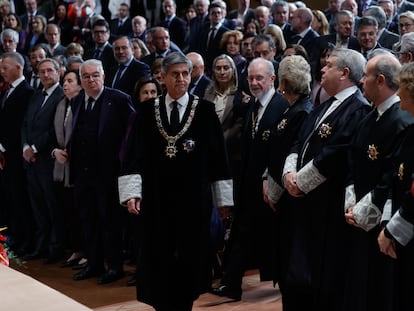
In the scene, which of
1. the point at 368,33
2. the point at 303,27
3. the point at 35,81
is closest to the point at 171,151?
the point at 368,33

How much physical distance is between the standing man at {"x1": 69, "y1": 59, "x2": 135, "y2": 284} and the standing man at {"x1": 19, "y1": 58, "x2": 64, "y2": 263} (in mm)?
710

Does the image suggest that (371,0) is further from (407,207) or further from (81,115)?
(407,207)

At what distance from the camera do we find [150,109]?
17.2 ft

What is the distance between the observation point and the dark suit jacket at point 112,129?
664 centimetres

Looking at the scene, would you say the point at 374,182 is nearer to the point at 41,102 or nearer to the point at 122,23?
the point at 41,102

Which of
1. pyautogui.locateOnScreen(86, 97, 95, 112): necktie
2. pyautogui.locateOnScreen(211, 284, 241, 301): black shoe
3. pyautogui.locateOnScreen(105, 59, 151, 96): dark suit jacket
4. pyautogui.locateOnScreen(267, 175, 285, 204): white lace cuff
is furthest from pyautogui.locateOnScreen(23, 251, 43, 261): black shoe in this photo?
pyautogui.locateOnScreen(267, 175, 285, 204): white lace cuff

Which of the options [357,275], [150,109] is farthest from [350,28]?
[357,275]

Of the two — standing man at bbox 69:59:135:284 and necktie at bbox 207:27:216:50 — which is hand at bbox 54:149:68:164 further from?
necktie at bbox 207:27:216:50

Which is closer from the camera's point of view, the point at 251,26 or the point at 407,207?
the point at 407,207

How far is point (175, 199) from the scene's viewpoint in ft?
16.8

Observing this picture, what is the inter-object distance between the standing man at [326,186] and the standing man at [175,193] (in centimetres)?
56

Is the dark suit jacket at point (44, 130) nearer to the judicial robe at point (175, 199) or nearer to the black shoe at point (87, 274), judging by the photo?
the black shoe at point (87, 274)

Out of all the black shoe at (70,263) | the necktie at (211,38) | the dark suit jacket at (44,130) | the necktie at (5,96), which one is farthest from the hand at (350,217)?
the necktie at (211,38)

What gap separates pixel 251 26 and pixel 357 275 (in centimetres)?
591
